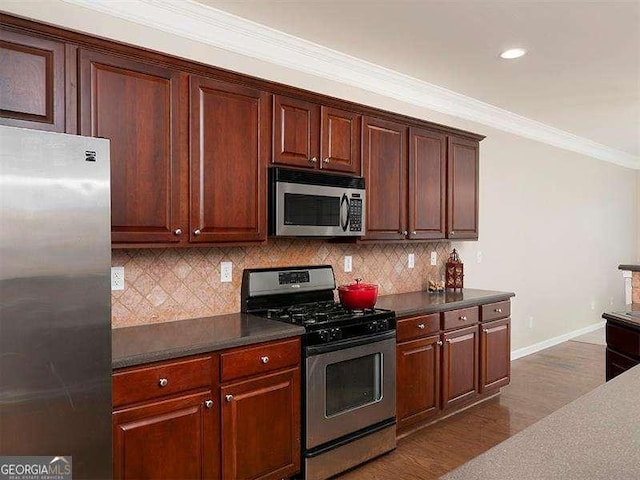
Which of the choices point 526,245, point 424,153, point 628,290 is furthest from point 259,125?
point 526,245

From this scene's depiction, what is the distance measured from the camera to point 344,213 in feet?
10.8

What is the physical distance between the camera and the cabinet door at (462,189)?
414cm

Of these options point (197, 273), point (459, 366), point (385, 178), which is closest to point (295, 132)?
point (385, 178)

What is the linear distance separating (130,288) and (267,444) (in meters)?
1.09

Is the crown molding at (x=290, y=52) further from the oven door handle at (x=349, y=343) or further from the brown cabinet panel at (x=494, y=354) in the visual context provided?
the brown cabinet panel at (x=494, y=354)

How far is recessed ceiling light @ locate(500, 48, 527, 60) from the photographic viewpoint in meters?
3.51

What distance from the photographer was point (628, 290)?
4.01 meters

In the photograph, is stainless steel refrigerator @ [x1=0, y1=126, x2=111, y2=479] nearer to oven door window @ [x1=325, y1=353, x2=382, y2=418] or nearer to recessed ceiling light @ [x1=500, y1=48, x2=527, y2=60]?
oven door window @ [x1=325, y1=353, x2=382, y2=418]

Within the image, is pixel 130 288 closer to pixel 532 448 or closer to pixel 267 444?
pixel 267 444

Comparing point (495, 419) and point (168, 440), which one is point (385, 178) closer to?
point (495, 419)

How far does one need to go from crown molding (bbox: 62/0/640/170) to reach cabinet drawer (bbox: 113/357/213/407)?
1.89 metres

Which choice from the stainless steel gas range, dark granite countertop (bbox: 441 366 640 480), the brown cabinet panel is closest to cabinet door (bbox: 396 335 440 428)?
the stainless steel gas range

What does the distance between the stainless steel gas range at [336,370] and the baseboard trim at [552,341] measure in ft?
9.84

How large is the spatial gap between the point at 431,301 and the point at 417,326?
0.38 m
